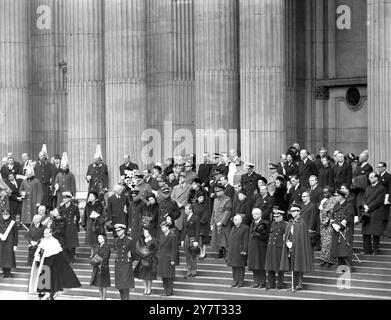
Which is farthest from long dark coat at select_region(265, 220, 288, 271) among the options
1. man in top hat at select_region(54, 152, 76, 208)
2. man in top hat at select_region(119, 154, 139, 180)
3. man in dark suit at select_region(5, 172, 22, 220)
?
man in dark suit at select_region(5, 172, 22, 220)

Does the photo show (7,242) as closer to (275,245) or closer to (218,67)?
(275,245)

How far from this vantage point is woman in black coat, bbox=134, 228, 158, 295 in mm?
30469

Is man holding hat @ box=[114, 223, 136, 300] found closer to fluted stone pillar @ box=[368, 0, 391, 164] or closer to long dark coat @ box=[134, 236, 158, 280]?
long dark coat @ box=[134, 236, 158, 280]

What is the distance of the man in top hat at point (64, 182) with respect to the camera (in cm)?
3659

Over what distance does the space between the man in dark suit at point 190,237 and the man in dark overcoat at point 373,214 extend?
4067mm

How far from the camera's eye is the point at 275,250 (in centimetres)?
2927

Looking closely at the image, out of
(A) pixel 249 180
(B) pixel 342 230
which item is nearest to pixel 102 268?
(A) pixel 249 180

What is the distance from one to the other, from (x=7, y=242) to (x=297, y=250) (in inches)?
336

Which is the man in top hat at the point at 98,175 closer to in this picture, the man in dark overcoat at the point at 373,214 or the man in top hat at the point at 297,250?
the man in top hat at the point at 297,250

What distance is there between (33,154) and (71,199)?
9393 mm

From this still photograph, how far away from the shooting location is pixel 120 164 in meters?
38.0

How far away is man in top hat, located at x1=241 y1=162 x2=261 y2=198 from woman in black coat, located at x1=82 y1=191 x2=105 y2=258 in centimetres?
387
